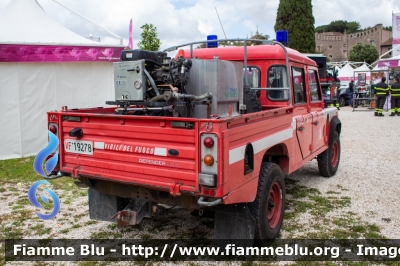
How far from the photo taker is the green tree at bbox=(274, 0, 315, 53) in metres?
24.5

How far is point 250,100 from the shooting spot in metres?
Result: 4.81

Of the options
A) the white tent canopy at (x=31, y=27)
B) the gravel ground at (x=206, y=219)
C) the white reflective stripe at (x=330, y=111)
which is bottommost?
the gravel ground at (x=206, y=219)

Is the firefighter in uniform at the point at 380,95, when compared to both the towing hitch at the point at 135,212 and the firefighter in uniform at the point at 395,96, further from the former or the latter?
the towing hitch at the point at 135,212

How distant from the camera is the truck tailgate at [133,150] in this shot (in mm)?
3135

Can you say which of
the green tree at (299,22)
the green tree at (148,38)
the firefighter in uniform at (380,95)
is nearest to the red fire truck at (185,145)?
the green tree at (148,38)

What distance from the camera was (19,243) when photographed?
423 centimetres

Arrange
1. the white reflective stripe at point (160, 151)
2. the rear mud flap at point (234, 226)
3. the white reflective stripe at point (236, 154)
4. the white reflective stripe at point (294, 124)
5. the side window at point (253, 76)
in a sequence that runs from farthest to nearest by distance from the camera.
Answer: the side window at point (253, 76), the white reflective stripe at point (294, 124), the rear mud flap at point (234, 226), the white reflective stripe at point (160, 151), the white reflective stripe at point (236, 154)

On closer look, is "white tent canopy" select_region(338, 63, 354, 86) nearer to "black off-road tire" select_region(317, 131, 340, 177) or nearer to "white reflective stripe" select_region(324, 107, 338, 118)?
"black off-road tire" select_region(317, 131, 340, 177)

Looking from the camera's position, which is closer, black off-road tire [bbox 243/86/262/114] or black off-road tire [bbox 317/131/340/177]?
black off-road tire [bbox 243/86/262/114]

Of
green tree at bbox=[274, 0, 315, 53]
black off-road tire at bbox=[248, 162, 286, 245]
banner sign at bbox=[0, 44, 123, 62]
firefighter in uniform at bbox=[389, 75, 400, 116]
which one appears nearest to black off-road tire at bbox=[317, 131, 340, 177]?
black off-road tire at bbox=[248, 162, 286, 245]

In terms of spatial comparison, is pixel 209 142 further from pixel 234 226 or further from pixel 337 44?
pixel 337 44

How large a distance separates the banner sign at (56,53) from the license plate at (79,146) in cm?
544

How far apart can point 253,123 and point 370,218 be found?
101 inches

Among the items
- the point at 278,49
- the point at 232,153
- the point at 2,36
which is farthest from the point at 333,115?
the point at 2,36
